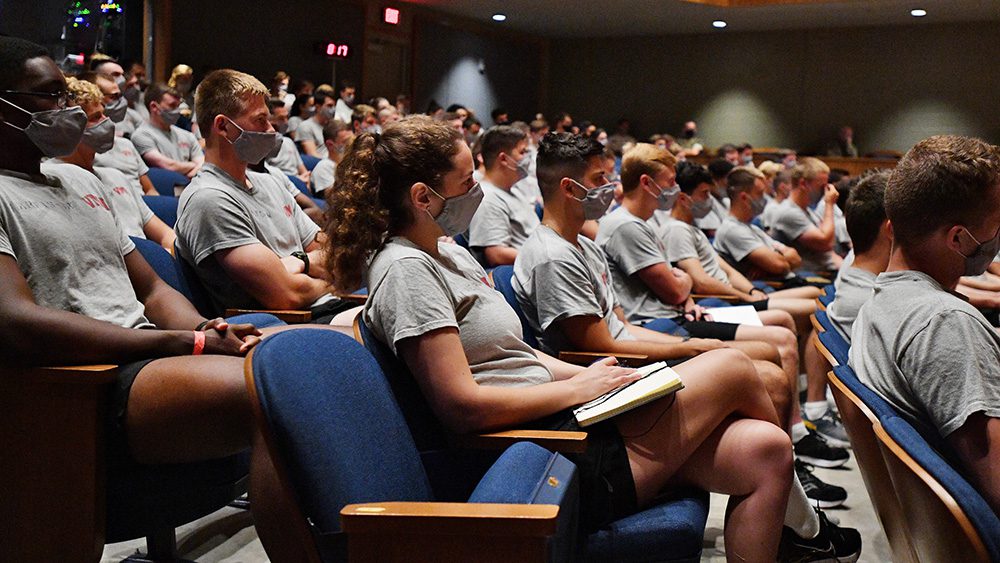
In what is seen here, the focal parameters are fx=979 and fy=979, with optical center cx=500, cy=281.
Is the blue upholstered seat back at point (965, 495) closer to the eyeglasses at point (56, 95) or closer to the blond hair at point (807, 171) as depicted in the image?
the eyeglasses at point (56, 95)

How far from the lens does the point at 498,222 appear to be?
15.9 ft

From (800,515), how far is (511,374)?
31.5 inches

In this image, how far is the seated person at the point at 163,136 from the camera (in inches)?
248

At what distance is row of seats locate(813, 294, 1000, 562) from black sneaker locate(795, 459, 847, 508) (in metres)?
1.32

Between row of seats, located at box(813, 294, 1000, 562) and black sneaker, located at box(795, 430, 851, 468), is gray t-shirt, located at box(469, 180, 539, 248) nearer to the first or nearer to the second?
black sneaker, located at box(795, 430, 851, 468)

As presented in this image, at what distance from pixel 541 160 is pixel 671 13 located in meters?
10.8

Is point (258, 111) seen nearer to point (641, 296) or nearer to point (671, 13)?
point (641, 296)

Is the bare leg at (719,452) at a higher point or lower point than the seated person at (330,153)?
lower

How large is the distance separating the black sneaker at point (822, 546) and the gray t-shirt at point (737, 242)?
3061 millimetres

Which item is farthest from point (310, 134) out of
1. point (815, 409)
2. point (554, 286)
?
point (554, 286)

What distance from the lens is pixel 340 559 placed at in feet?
4.83

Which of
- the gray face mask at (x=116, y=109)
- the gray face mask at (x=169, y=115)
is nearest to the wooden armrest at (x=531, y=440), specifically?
the gray face mask at (x=116, y=109)

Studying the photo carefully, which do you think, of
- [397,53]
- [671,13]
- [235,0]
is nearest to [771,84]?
[671,13]

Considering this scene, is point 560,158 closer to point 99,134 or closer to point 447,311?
point 447,311
